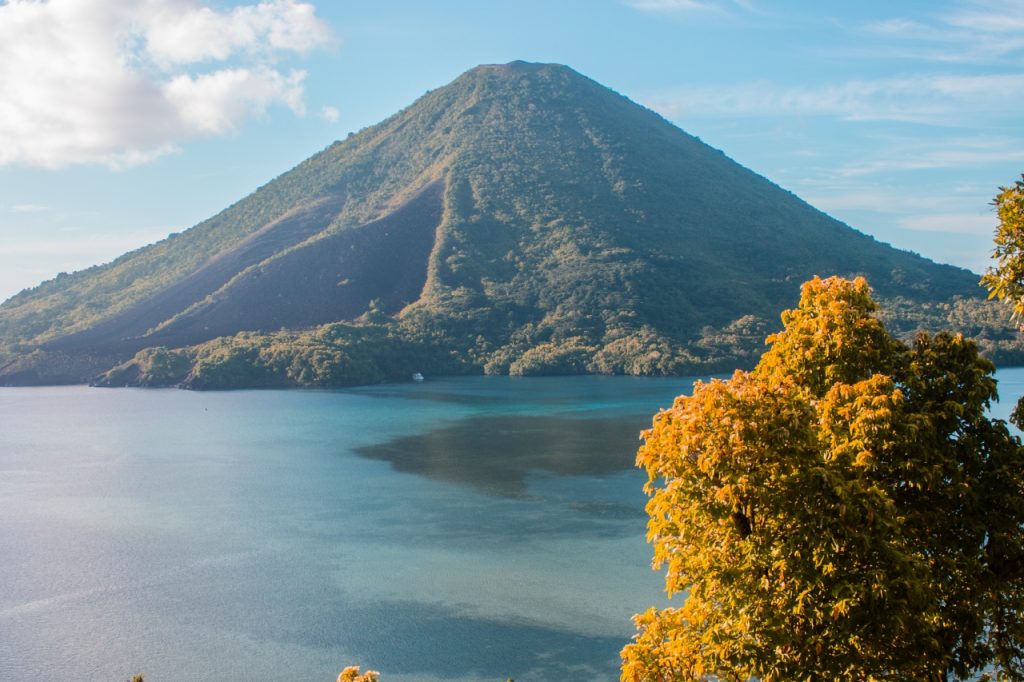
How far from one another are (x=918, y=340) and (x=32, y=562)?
29.5 metres

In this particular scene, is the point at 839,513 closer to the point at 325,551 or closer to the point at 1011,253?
the point at 1011,253

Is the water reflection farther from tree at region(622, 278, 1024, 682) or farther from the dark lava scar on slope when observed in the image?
the dark lava scar on slope

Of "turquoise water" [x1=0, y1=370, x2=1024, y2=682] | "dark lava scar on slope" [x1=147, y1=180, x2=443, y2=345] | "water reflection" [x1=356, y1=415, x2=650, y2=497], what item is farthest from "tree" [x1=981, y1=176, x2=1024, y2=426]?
"dark lava scar on slope" [x1=147, y1=180, x2=443, y2=345]

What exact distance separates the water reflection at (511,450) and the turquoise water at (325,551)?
207mm

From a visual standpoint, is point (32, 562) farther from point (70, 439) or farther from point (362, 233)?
point (362, 233)

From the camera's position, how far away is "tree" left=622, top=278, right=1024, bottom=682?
6863 mm

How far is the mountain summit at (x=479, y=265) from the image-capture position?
100 meters

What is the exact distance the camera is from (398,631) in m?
21.8

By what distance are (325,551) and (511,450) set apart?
19517mm

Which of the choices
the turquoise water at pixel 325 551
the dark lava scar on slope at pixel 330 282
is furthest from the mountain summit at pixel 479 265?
the turquoise water at pixel 325 551

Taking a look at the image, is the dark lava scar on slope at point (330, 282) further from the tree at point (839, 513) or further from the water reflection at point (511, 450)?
the tree at point (839, 513)

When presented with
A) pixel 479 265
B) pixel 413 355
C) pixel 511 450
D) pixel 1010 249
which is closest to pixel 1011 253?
pixel 1010 249

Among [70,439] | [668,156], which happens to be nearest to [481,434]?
[70,439]

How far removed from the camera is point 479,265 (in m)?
121
